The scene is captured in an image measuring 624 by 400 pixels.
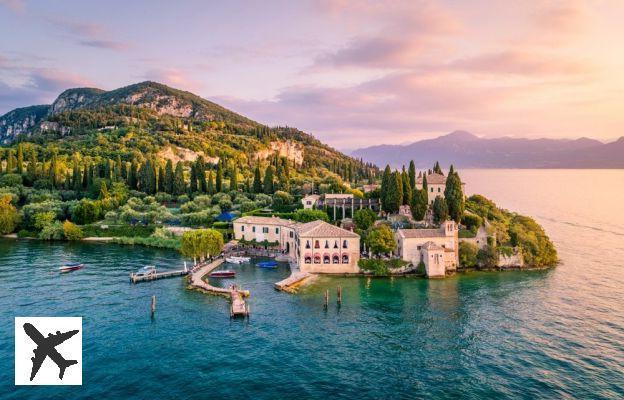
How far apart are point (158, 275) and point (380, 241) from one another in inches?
1154

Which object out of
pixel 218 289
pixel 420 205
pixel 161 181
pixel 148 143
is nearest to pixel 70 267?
pixel 218 289

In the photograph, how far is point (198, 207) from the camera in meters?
88.9

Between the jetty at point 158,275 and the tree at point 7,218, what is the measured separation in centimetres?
4759

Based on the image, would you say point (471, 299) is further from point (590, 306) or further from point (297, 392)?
point (297, 392)

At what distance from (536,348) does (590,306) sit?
14.7 meters

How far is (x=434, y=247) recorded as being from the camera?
53500 mm

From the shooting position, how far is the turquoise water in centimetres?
2761

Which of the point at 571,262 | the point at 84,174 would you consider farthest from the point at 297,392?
the point at 84,174

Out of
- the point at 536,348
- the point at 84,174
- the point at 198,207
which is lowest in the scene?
the point at 536,348

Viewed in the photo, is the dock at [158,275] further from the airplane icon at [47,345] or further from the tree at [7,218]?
the tree at [7,218]

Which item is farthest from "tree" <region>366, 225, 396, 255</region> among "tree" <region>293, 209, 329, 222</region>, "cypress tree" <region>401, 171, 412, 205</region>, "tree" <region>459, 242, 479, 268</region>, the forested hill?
the forested hill

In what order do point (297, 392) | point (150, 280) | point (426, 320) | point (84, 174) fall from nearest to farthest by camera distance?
point (297, 392), point (426, 320), point (150, 280), point (84, 174)

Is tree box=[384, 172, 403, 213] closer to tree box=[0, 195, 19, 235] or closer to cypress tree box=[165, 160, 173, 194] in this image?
cypress tree box=[165, 160, 173, 194]

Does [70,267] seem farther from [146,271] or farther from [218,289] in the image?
[218,289]
